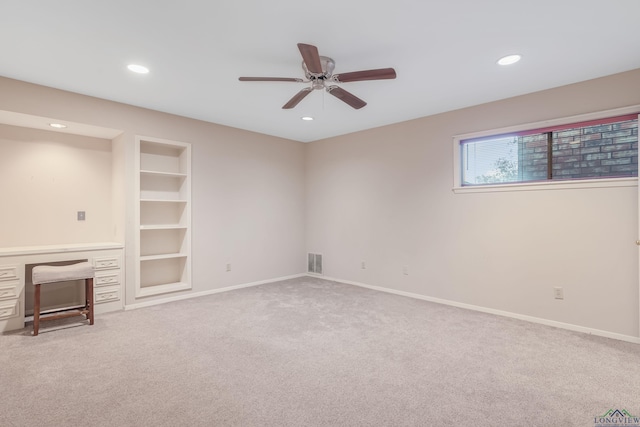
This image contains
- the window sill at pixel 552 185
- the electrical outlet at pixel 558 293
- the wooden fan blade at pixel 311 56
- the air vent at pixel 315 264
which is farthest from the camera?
the air vent at pixel 315 264

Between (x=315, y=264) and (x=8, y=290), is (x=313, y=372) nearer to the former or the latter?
(x=8, y=290)

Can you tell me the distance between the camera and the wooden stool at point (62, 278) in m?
3.03

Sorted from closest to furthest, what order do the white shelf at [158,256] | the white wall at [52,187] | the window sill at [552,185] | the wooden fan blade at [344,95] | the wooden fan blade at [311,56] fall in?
the wooden fan blade at [311,56] < the wooden fan blade at [344,95] < the window sill at [552,185] < the white wall at [52,187] < the white shelf at [158,256]

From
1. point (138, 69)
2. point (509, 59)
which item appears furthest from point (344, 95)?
point (138, 69)

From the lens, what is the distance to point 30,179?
12.0ft

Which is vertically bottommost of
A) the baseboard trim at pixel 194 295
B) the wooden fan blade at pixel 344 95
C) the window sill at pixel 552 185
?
the baseboard trim at pixel 194 295

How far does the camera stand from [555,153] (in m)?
3.42

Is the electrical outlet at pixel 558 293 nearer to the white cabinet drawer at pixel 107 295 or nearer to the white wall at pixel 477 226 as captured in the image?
the white wall at pixel 477 226

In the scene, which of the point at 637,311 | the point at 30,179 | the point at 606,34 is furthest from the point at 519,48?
the point at 30,179

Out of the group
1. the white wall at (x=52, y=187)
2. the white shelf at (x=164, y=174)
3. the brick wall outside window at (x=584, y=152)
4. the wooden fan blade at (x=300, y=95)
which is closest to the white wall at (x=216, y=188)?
the white wall at (x=52, y=187)

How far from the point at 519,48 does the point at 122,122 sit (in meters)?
4.20

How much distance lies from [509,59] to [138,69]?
10.9ft

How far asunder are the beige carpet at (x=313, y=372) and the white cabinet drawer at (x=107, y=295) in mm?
218

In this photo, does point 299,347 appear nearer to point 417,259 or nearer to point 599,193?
point 417,259
